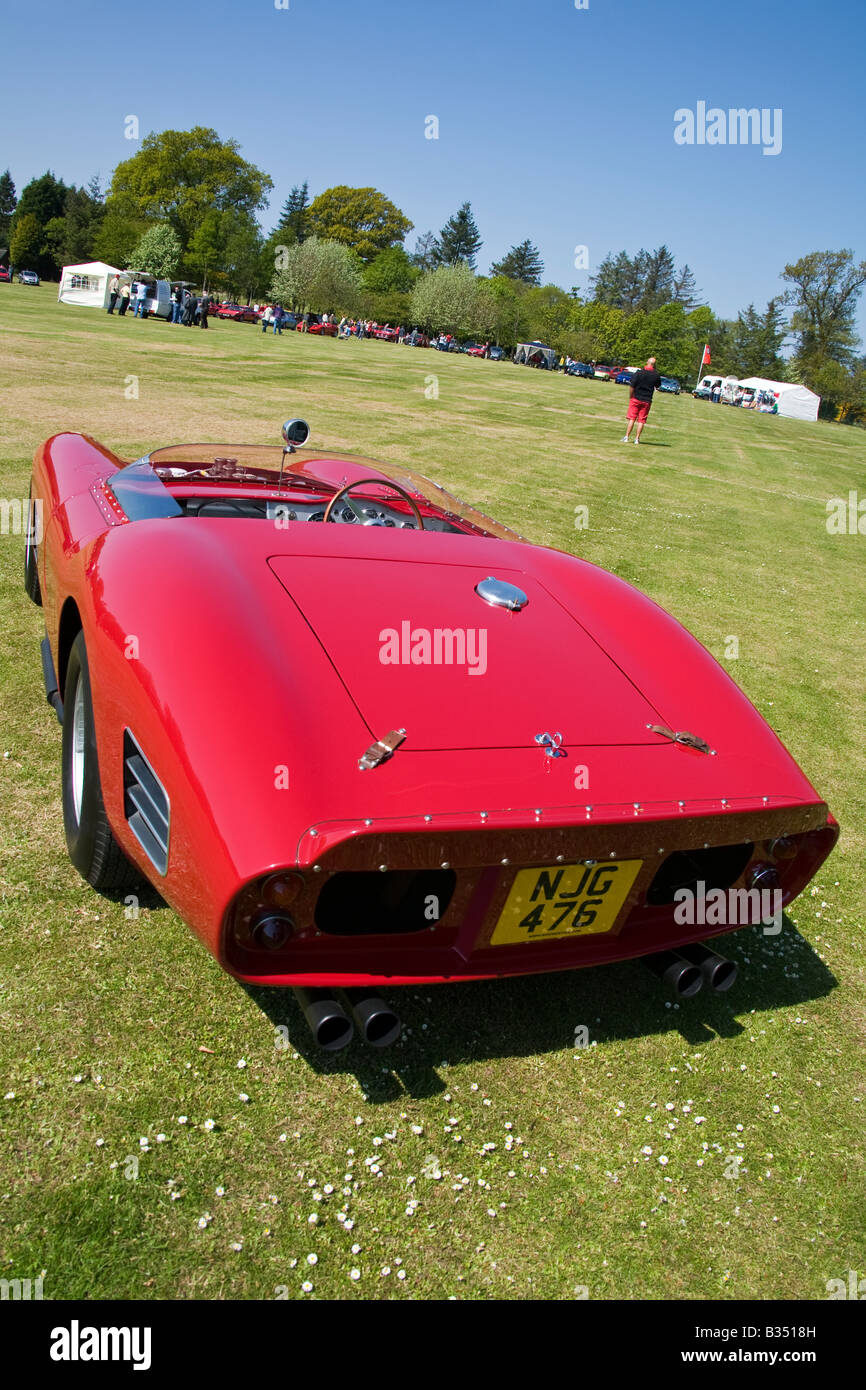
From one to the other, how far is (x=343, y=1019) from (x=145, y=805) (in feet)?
2.56

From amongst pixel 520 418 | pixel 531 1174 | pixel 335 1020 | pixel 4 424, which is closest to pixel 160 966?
pixel 335 1020

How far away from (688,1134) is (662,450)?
62.3ft

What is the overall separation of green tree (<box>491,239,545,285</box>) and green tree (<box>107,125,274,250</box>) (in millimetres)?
52469

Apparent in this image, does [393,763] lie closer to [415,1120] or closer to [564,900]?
[564,900]

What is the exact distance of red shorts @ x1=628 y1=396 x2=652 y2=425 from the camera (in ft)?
62.2

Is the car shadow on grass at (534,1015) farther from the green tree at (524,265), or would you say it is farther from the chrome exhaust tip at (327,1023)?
the green tree at (524,265)

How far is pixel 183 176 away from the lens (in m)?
77.1

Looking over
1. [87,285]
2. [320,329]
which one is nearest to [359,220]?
[320,329]

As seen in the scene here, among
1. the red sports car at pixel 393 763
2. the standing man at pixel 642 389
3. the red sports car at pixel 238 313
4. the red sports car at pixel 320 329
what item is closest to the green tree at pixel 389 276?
the red sports car at pixel 320 329

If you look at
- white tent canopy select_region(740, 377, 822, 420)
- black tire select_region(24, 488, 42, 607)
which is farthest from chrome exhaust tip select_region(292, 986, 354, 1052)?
white tent canopy select_region(740, 377, 822, 420)

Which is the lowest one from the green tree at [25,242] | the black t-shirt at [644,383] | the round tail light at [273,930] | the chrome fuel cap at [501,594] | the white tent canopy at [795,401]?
the round tail light at [273,930]

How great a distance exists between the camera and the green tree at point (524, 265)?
398 feet

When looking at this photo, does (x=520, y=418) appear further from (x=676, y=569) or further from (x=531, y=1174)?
(x=531, y=1174)

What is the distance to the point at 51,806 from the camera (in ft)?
11.8
